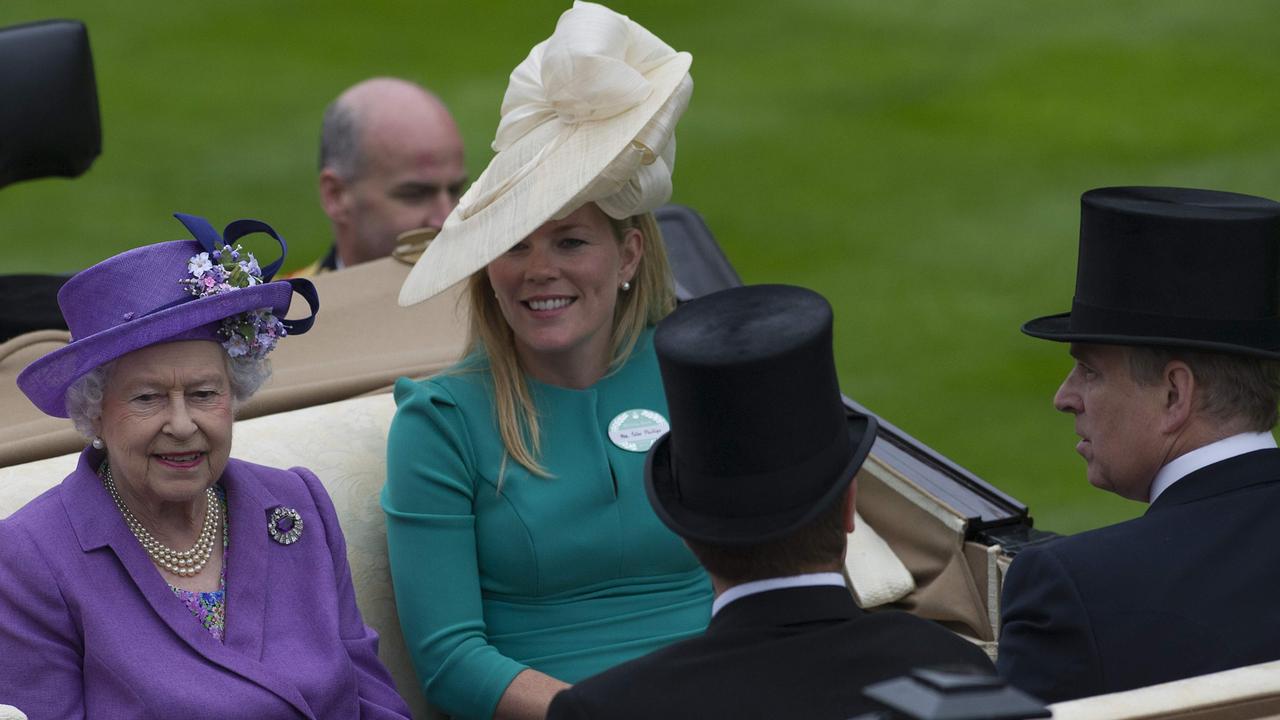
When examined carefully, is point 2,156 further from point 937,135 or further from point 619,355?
point 937,135

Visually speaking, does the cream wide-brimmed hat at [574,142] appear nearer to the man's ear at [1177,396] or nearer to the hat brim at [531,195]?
the hat brim at [531,195]

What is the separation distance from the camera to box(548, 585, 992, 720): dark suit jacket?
6.36 ft

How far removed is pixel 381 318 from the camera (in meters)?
3.93

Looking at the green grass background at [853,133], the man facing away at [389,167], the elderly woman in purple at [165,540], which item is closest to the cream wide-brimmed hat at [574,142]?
the elderly woman in purple at [165,540]

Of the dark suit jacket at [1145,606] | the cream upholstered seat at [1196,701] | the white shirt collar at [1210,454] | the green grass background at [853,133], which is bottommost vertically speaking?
the green grass background at [853,133]

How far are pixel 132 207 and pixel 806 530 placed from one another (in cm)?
650

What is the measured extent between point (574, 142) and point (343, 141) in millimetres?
2088

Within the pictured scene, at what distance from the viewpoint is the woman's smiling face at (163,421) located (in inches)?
104

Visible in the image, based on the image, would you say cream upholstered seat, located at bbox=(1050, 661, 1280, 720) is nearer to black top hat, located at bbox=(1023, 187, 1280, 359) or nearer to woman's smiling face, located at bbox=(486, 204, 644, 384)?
black top hat, located at bbox=(1023, 187, 1280, 359)

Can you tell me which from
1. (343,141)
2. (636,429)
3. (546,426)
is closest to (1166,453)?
(636,429)

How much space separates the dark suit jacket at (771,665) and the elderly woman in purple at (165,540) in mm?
855

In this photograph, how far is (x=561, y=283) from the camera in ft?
9.93

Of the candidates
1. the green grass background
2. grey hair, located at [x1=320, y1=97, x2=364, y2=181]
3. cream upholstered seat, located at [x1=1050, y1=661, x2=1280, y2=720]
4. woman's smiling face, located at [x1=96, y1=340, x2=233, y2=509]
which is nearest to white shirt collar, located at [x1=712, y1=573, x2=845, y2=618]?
cream upholstered seat, located at [x1=1050, y1=661, x2=1280, y2=720]

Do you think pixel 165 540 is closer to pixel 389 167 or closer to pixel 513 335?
pixel 513 335
